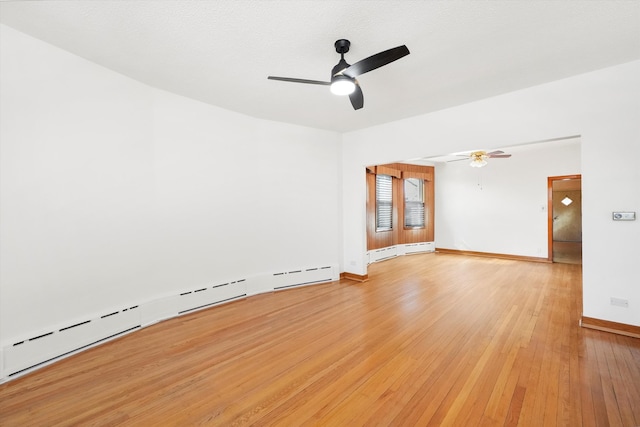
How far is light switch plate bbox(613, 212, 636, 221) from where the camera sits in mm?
2803

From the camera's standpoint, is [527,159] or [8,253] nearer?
[8,253]

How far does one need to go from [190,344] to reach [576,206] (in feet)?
29.5

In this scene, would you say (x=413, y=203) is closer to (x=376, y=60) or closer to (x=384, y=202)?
(x=384, y=202)

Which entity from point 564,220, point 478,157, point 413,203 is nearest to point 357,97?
point 478,157

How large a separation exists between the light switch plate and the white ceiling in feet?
5.42

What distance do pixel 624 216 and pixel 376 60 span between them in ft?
10.6

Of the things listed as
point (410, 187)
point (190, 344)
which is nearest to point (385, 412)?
point (190, 344)

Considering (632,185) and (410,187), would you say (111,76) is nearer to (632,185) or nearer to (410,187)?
(632,185)

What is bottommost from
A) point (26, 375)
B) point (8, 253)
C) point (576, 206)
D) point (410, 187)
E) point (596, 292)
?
point (26, 375)

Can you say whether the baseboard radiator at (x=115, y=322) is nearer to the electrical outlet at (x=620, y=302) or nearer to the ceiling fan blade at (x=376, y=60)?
the ceiling fan blade at (x=376, y=60)

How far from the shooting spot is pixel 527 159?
6.96 meters

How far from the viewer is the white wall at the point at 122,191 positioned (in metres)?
2.33

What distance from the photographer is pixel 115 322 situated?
Result: 2.92 meters

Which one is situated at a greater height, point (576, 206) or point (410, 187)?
point (410, 187)
